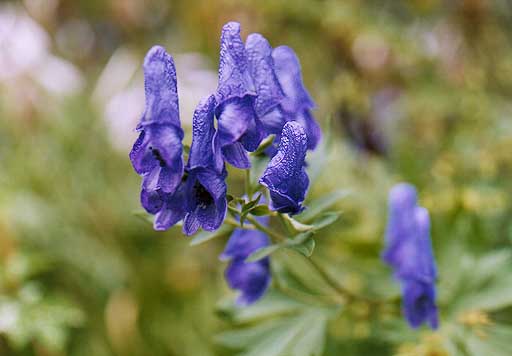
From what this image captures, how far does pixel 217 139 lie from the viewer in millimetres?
721

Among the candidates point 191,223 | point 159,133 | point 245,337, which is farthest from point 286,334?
point 159,133

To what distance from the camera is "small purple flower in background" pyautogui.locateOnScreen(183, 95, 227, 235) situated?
27.6 inches

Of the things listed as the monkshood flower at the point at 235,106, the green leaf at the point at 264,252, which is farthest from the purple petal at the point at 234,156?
the green leaf at the point at 264,252

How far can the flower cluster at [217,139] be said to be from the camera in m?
0.70

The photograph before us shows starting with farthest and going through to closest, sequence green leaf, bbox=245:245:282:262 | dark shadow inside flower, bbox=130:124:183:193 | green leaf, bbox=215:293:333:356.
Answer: green leaf, bbox=215:293:333:356 < green leaf, bbox=245:245:282:262 < dark shadow inside flower, bbox=130:124:183:193

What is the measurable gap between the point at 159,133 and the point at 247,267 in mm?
363

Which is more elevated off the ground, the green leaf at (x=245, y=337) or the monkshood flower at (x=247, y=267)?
the monkshood flower at (x=247, y=267)

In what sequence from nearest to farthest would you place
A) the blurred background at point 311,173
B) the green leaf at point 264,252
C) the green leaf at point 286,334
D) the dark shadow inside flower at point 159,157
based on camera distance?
the dark shadow inside flower at point 159,157 < the green leaf at point 264,252 < the green leaf at point 286,334 < the blurred background at point 311,173

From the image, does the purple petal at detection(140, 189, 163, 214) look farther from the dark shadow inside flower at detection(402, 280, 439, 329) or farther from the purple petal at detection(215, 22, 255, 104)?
the dark shadow inside flower at detection(402, 280, 439, 329)

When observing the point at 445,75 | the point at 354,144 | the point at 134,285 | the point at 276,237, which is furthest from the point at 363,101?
the point at 276,237

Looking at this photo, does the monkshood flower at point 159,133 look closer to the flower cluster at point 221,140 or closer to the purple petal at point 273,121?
the flower cluster at point 221,140

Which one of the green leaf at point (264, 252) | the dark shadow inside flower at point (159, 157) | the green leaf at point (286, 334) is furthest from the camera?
the green leaf at point (286, 334)

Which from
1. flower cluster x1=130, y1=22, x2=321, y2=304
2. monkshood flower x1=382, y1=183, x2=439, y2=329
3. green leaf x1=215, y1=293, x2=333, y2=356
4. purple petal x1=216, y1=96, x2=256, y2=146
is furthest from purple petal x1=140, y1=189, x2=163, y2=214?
monkshood flower x1=382, y1=183, x2=439, y2=329

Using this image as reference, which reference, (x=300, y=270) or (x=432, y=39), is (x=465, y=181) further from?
(x=432, y=39)
